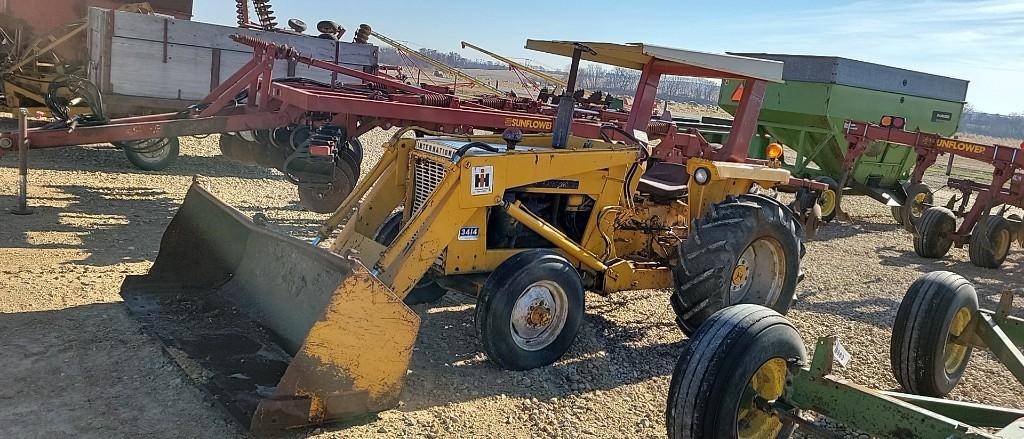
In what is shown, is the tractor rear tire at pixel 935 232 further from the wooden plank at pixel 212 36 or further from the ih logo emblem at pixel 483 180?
the wooden plank at pixel 212 36

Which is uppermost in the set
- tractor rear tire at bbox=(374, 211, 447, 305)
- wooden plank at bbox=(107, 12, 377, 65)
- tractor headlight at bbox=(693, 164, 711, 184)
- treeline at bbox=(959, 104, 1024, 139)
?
treeline at bbox=(959, 104, 1024, 139)

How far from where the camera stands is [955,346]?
15.4ft

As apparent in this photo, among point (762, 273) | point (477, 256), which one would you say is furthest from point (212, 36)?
point (762, 273)

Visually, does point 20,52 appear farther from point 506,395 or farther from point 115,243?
point 506,395

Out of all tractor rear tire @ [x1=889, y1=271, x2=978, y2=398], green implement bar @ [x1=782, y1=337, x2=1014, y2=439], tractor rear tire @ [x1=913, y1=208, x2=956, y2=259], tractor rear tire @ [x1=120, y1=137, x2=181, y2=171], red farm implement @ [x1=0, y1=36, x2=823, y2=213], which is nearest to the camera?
green implement bar @ [x1=782, y1=337, x2=1014, y2=439]

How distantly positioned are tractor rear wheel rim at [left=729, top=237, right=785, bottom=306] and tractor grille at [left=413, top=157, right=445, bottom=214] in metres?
A: 2.21

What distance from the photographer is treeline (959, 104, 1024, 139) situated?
8344cm

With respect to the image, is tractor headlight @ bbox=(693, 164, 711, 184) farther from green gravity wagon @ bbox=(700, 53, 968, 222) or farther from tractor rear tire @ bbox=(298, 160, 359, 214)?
green gravity wagon @ bbox=(700, 53, 968, 222)

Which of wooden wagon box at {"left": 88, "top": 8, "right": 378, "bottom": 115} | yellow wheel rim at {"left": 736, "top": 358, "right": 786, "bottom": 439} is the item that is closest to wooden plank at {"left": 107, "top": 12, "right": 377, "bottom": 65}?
wooden wagon box at {"left": 88, "top": 8, "right": 378, "bottom": 115}

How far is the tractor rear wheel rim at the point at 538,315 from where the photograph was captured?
4.48 m

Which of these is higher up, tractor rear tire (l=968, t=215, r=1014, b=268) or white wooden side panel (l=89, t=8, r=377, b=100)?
white wooden side panel (l=89, t=8, r=377, b=100)

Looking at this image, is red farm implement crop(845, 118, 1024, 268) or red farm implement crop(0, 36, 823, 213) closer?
red farm implement crop(0, 36, 823, 213)

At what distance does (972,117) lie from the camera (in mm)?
101250

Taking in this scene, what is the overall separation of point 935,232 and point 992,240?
2.00ft
